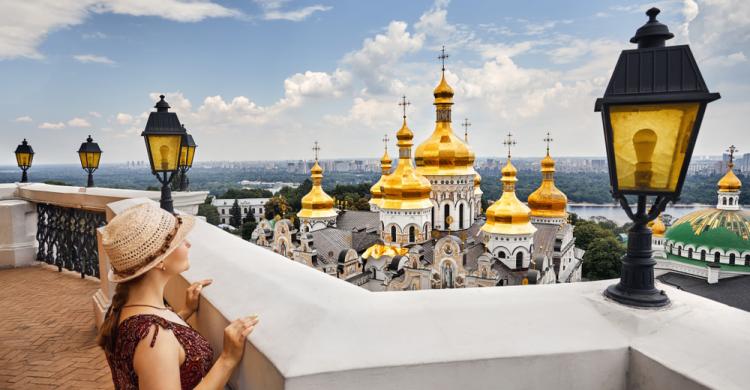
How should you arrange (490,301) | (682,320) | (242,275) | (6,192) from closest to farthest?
(682,320)
(490,301)
(242,275)
(6,192)

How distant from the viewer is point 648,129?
2121 mm

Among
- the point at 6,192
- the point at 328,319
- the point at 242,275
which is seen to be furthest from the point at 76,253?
the point at 328,319

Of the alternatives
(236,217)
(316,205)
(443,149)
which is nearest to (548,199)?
(443,149)

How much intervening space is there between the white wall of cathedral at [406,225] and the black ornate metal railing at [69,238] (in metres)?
17.5

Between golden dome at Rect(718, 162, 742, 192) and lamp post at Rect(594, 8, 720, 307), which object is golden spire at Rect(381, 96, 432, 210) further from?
lamp post at Rect(594, 8, 720, 307)

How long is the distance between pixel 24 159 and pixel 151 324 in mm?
12590

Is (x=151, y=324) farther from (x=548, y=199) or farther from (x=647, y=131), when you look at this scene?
(x=548, y=199)

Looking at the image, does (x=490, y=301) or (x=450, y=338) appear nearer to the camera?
(x=450, y=338)

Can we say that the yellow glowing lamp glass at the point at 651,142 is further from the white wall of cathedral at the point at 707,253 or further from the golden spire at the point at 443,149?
the white wall of cathedral at the point at 707,253

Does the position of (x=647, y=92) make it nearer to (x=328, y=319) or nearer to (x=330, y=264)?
(x=328, y=319)

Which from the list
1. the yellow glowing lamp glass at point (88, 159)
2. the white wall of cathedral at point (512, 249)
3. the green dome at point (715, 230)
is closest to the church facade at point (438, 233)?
the white wall of cathedral at point (512, 249)

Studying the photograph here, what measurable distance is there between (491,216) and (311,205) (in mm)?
10998

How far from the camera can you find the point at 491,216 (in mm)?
22516

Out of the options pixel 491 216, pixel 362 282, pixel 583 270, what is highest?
pixel 491 216
